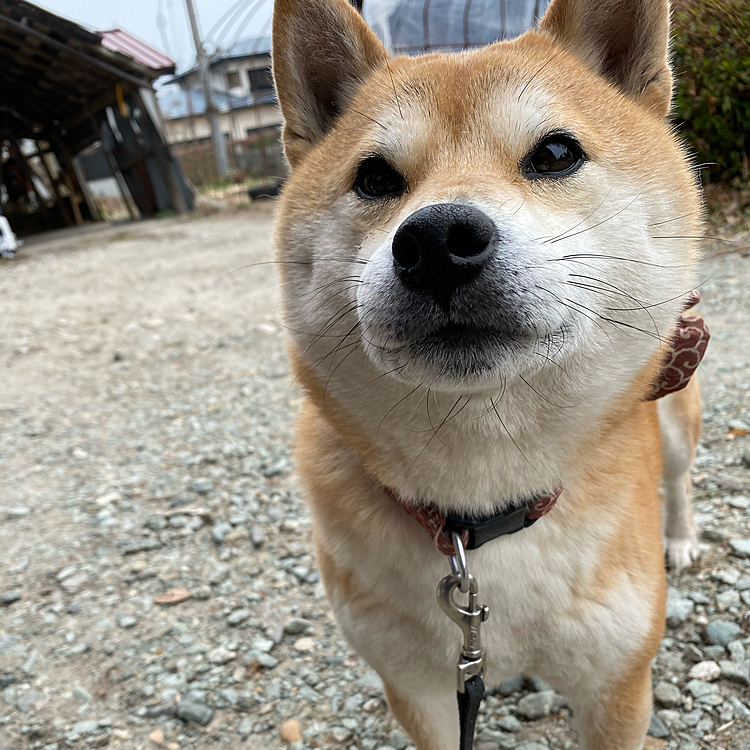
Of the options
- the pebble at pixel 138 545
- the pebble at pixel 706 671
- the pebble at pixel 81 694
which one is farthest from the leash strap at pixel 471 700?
the pebble at pixel 138 545

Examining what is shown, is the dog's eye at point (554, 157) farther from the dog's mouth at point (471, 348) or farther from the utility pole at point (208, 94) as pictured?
the utility pole at point (208, 94)

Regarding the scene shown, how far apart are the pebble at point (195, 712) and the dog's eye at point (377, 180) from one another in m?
1.77

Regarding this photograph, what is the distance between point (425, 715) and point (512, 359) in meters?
1.04

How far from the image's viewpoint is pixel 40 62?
13438 millimetres

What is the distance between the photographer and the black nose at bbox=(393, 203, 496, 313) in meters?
1.07

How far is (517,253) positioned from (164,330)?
5.62m

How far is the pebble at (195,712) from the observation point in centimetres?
200

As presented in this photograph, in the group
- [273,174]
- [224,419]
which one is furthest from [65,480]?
[273,174]

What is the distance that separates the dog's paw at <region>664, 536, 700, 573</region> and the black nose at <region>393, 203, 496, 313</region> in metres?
1.78

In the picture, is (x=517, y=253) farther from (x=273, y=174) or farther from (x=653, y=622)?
(x=273, y=174)

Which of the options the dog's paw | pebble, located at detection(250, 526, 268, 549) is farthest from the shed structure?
the dog's paw

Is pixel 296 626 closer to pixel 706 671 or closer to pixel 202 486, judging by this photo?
pixel 202 486

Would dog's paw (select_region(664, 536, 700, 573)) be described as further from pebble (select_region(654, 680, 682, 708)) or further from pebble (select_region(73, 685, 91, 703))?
pebble (select_region(73, 685, 91, 703))

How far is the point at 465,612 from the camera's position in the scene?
132 centimetres
